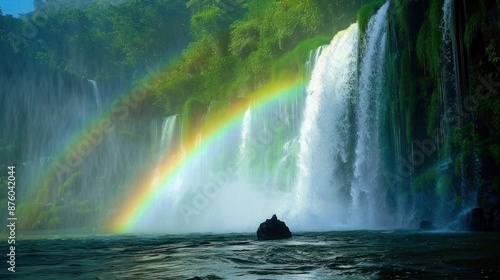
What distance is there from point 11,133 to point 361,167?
33.8 meters

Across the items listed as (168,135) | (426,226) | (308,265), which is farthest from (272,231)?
(168,135)

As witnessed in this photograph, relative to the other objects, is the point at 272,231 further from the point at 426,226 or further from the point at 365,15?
the point at 365,15

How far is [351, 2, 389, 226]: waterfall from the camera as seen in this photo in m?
21.6

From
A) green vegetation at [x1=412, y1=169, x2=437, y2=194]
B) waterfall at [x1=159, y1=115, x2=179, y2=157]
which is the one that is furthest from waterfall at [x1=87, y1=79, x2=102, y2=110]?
green vegetation at [x1=412, y1=169, x2=437, y2=194]

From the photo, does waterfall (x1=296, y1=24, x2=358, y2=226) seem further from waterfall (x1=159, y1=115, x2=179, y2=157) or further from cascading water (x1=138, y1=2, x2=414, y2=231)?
waterfall (x1=159, y1=115, x2=179, y2=157)

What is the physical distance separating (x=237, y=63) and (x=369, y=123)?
75.6ft

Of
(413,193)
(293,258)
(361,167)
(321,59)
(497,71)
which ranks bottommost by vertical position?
(293,258)

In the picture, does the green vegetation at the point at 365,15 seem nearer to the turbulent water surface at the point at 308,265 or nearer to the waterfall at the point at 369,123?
the waterfall at the point at 369,123

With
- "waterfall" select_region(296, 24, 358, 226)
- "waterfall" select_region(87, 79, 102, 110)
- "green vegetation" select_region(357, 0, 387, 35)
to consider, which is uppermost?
"waterfall" select_region(87, 79, 102, 110)

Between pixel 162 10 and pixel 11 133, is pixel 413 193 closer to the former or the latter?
pixel 11 133

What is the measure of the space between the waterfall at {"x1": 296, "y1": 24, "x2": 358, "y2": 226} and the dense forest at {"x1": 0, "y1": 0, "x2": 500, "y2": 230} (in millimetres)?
2682

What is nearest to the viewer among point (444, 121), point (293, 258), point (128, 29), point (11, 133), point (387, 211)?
point (293, 258)

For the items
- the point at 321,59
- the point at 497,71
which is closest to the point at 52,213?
the point at 321,59

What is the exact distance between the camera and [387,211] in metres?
21.0
